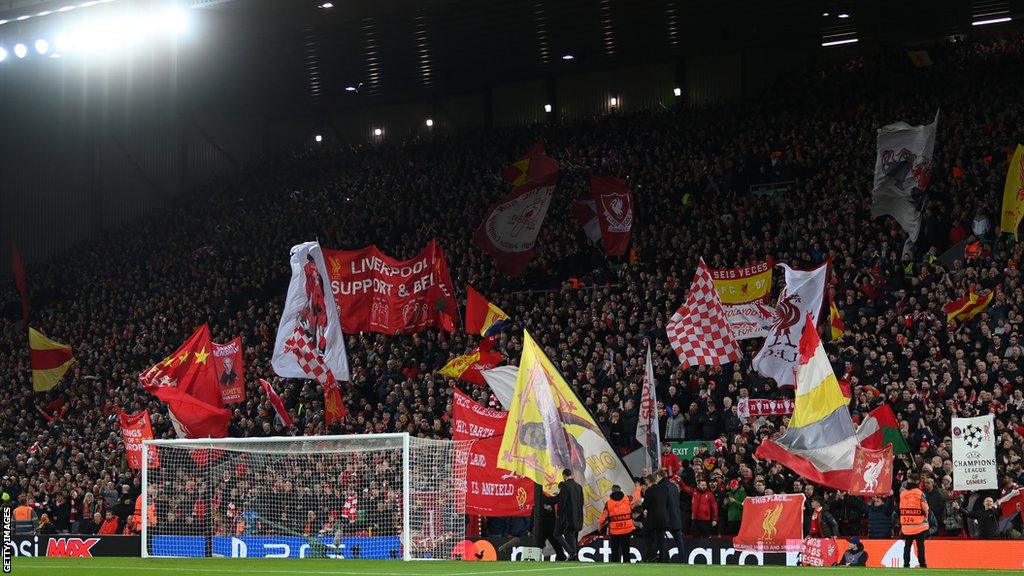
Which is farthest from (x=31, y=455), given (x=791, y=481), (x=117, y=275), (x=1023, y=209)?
(x=1023, y=209)

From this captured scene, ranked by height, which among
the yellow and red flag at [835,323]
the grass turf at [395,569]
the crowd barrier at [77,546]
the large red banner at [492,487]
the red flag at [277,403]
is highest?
the yellow and red flag at [835,323]

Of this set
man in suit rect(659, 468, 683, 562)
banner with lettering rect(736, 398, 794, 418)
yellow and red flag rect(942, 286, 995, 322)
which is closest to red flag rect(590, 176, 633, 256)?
banner with lettering rect(736, 398, 794, 418)

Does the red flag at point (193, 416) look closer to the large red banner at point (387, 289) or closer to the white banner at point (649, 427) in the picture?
the large red banner at point (387, 289)

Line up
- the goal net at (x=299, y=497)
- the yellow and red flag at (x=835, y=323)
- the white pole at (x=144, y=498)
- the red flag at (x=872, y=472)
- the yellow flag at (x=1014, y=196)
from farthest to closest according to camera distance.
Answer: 1. the yellow flag at (x=1014, y=196)
2. the yellow and red flag at (x=835, y=323)
3. the white pole at (x=144, y=498)
4. the goal net at (x=299, y=497)
5. the red flag at (x=872, y=472)

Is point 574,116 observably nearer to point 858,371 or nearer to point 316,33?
point 316,33

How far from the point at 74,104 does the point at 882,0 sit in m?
28.4

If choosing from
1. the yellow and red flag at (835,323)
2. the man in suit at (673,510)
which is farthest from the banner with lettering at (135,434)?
the yellow and red flag at (835,323)

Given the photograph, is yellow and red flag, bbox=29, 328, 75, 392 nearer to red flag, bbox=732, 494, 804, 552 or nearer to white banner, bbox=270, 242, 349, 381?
white banner, bbox=270, 242, 349, 381

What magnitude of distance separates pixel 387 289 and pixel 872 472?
41.6 ft

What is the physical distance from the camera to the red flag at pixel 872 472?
21.9 m

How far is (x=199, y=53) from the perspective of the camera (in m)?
42.1

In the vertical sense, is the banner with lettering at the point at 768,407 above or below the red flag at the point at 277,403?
below

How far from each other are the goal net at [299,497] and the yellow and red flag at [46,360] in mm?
15516

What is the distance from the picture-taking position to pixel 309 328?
88.8ft
